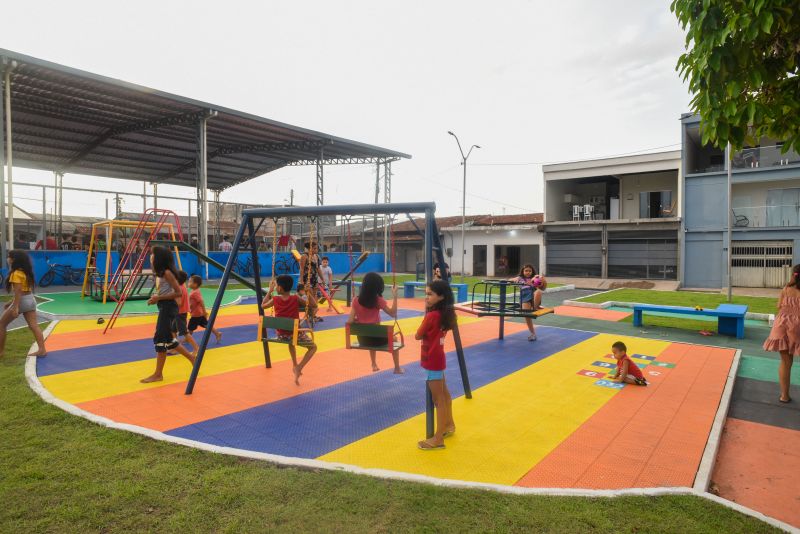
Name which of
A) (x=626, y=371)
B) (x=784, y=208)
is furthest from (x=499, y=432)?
(x=784, y=208)

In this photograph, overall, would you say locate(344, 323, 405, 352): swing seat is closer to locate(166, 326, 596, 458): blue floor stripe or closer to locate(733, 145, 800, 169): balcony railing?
locate(166, 326, 596, 458): blue floor stripe

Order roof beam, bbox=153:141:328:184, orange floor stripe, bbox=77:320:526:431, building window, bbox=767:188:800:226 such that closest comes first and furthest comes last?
orange floor stripe, bbox=77:320:526:431 → building window, bbox=767:188:800:226 → roof beam, bbox=153:141:328:184

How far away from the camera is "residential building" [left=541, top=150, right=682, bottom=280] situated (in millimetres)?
30203

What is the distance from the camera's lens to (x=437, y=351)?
15.8 feet

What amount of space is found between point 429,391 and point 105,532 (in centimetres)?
295

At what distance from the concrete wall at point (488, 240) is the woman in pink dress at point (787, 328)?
30027 millimetres

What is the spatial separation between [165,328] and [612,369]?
23.7 feet

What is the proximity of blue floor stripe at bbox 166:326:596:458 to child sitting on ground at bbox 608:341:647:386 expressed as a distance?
65.3 inches

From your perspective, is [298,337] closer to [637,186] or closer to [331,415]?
[331,415]

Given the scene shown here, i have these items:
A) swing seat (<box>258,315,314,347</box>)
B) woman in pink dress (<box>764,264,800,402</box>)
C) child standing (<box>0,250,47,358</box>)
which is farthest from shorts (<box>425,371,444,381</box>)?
child standing (<box>0,250,47,358</box>)

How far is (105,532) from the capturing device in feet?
10.6

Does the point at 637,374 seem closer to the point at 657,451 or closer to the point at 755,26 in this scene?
the point at 657,451

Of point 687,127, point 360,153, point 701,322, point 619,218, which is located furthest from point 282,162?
point 701,322

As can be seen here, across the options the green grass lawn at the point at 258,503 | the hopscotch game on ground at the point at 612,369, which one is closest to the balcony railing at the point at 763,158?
the hopscotch game on ground at the point at 612,369
